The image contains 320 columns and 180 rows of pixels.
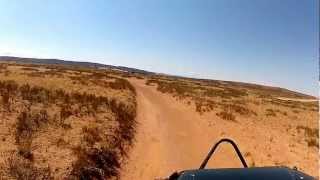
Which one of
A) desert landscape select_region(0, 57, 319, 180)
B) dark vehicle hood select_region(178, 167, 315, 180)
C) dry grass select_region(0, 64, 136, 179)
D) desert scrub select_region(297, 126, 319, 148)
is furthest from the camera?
desert scrub select_region(297, 126, 319, 148)

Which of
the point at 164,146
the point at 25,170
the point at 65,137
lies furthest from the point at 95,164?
the point at 164,146

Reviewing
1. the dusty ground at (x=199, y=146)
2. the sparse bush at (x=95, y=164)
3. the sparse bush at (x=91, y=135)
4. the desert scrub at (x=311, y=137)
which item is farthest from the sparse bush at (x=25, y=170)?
the desert scrub at (x=311, y=137)

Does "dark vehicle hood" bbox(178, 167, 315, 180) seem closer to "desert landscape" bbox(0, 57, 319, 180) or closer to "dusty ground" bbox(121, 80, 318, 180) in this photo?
"desert landscape" bbox(0, 57, 319, 180)

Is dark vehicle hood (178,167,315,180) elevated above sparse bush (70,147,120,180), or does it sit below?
above

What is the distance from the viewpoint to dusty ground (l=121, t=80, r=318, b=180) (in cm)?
1412

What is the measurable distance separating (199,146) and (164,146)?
5.06 ft

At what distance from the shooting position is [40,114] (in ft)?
60.0

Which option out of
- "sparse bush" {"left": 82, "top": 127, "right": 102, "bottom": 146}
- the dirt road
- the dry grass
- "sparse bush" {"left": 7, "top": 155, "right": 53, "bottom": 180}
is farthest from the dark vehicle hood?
"sparse bush" {"left": 82, "top": 127, "right": 102, "bottom": 146}

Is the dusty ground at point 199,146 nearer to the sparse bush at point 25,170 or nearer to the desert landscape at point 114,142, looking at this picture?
the desert landscape at point 114,142

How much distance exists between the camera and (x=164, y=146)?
1680 centimetres

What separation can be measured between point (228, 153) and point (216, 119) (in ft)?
38.2

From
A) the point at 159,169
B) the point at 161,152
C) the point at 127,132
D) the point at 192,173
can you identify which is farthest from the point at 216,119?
the point at 192,173

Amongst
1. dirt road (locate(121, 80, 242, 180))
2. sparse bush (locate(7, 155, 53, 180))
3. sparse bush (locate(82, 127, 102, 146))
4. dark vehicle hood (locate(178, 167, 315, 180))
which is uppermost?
dark vehicle hood (locate(178, 167, 315, 180))

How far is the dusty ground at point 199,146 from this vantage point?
14.1 m
